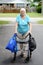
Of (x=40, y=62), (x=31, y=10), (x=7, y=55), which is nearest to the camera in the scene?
(x=40, y=62)

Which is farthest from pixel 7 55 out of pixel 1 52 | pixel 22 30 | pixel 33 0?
pixel 33 0

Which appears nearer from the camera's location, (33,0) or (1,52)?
(1,52)

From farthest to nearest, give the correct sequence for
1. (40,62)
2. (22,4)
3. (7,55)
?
1. (22,4)
2. (7,55)
3. (40,62)

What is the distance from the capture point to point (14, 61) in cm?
892

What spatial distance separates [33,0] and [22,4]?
57.9ft

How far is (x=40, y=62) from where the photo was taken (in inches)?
348

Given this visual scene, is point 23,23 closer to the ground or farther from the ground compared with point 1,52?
farther from the ground

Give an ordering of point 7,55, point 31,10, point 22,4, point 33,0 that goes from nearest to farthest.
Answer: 1. point 7,55
2. point 31,10
3. point 22,4
4. point 33,0

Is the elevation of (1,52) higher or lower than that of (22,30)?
lower

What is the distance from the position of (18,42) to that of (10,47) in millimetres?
288

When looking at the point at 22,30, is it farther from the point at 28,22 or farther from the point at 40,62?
the point at 40,62

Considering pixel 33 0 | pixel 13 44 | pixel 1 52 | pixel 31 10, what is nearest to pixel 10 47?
pixel 13 44

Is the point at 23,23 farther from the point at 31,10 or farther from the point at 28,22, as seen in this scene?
the point at 31,10

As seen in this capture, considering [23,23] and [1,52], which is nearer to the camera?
[23,23]
